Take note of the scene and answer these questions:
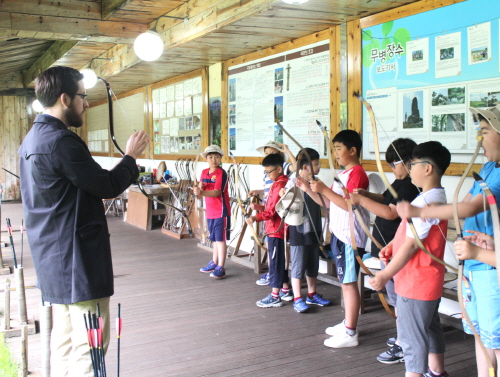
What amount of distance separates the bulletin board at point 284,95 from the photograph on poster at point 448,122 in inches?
40.2

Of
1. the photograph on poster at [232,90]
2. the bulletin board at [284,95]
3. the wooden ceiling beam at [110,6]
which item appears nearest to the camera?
the bulletin board at [284,95]

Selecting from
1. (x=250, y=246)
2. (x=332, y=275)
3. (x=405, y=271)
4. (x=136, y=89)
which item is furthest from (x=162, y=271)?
(x=136, y=89)

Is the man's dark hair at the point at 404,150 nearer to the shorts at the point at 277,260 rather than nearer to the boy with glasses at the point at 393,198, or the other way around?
the boy with glasses at the point at 393,198

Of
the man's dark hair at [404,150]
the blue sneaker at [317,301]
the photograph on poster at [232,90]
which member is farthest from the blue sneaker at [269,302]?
the photograph on poster at [232,90]

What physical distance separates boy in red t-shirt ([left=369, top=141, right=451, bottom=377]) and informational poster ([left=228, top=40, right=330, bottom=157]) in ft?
7.50

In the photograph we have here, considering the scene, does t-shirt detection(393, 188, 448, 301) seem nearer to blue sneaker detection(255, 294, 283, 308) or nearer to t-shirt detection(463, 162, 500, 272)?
t-shirt detection(463, 162, 500, 272)

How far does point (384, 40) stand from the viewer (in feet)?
12.2

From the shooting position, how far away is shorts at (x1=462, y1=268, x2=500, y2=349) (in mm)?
1929

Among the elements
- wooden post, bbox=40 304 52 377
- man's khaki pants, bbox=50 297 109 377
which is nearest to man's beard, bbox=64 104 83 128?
man's khaki pants, bbox=50 297 109 377

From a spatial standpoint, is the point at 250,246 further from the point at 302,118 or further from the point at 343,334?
the point at 343,334

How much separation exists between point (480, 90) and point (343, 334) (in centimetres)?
179

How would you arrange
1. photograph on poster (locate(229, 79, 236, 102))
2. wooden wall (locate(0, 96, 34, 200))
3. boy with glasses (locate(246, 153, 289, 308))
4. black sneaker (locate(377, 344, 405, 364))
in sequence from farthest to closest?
wooden wall (locate(0, 96, 34, 200))
photograph on poster (locate(229, 79, 236, 102))
boy with glasses (locate(246, 153, 289, 308))
black sneaker (locate(377, 344, 405, 364))

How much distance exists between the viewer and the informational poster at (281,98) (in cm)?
448

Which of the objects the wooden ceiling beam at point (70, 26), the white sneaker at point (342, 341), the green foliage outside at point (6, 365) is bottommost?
the white sneaker at point (342, 341)
